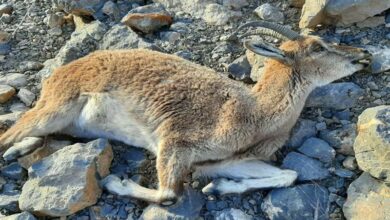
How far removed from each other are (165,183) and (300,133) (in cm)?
195

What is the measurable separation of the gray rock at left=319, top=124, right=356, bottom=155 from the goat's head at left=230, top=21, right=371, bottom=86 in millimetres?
698

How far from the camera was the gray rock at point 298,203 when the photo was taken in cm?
682

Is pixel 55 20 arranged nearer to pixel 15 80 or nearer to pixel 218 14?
pixel 15 80

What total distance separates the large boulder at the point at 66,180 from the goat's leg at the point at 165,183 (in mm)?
269

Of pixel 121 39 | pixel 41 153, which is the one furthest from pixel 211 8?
pixel 41 153

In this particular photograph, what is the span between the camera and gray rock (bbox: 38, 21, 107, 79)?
9.25 metres

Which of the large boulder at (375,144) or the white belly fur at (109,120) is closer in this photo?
the large boulder at (375,144)

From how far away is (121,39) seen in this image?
9445 mm

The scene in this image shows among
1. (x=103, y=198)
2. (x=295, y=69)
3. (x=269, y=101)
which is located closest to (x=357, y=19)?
(x=295, y=69)

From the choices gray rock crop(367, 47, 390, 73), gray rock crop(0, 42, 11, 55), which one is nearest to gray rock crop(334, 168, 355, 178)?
gray rock crop(367, 47, 390, 73)

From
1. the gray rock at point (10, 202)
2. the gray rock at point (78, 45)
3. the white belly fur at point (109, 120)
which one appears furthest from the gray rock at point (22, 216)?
the gray rock at point (78, 45)

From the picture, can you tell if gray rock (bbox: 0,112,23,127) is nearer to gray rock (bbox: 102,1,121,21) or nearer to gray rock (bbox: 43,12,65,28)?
gray rock (bbox: 43,12,65,28)

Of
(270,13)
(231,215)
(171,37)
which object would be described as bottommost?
(231,215)

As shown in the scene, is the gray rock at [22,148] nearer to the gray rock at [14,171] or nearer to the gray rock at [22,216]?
the gray rock at [14,171]
